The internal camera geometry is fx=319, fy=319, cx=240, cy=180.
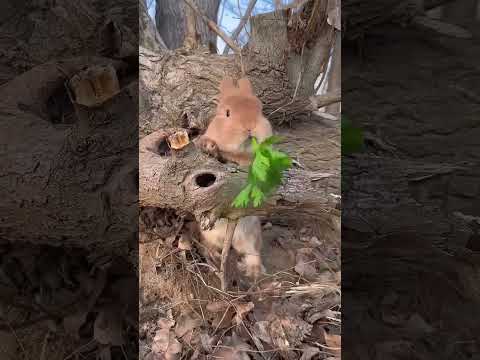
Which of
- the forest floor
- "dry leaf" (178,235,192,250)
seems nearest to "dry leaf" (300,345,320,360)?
the forest floor

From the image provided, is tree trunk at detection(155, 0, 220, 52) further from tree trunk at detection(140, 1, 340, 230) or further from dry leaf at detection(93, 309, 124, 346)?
dry leaf at detection(93, 309, 124, 346)

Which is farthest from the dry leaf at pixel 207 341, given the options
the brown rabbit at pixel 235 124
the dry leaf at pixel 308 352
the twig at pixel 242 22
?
the twig at pixel 242 22

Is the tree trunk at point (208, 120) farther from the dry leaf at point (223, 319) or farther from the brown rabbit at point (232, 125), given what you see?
the dry leaf at point (223, 319)

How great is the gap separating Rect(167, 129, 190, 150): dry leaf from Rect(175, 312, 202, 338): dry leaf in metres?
0.22

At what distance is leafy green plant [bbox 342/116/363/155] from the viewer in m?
0.30

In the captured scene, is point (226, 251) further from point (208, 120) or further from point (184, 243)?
point (208, 120)

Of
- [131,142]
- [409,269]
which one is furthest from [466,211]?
A: [131,142]

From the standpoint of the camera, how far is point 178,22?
0.42 meters

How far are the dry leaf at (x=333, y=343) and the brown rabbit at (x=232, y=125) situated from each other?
24 centimetres

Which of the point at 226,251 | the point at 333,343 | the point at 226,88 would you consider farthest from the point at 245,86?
the point at 333,343

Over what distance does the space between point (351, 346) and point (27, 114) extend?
1.43 feet

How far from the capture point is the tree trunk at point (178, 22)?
1.35ft

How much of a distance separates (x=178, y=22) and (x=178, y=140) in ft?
0.52

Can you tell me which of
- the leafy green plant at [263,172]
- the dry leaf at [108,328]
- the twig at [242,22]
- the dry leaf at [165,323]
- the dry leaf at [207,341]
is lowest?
the dry leaf at [108,328]
